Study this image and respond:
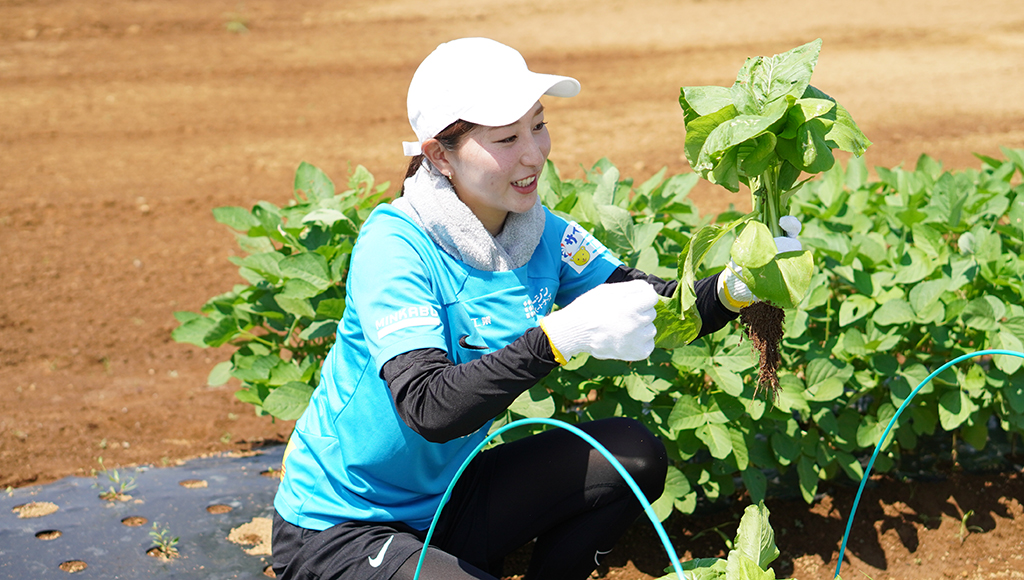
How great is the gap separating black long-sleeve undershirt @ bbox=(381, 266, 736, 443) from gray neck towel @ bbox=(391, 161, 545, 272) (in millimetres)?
263

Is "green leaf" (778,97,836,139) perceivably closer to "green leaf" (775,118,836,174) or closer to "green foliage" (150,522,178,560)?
"green leaf" (775,118,836,174)

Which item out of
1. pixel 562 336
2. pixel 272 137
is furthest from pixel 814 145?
pixel 272 137

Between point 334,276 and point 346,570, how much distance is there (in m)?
0.82

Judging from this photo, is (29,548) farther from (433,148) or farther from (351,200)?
(433,148)

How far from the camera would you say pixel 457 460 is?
1.71 meters

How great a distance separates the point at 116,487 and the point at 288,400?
0.73 metres

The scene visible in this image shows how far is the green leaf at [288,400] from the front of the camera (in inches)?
82.6

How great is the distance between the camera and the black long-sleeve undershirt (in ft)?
4.56

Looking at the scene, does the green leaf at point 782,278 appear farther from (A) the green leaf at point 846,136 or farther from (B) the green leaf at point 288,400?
(B) the green leaf at point 288,400

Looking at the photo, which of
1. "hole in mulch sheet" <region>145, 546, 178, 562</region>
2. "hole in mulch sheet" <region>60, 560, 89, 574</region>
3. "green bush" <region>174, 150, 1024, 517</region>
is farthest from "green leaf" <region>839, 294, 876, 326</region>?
"hole in mulch sheet" <region>60, 560, 89, 574</region>

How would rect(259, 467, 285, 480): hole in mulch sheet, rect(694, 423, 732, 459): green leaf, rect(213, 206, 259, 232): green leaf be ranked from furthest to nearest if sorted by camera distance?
rect(259, 467, 285, 480): hole in mulch sheet, rect(213, 206, 259, 232): green leaf, rect(694, 423, 732, 459): green leaf

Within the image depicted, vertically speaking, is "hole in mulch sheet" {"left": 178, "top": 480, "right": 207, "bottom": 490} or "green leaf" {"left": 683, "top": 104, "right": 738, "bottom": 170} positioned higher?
"green leaf" {"left": 683, "top": 104, "right": 738, "bottom": 170}

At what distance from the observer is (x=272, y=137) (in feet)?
23.5

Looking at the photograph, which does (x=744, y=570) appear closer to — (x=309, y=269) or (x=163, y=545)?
(x=309, y=269)
